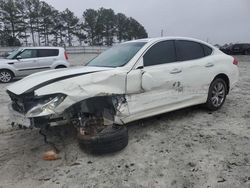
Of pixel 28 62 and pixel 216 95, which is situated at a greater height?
pixel 28 62

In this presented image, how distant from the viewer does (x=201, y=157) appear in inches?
155

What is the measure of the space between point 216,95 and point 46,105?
A: 3721 mm

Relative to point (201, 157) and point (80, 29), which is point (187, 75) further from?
point (80, 29)

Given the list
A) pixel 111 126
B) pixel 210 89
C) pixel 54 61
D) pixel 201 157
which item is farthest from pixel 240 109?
pixel 54 61

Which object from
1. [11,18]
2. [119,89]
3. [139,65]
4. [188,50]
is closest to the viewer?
[119,89]

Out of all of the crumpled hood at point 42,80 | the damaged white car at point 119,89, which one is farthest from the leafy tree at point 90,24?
the crumpled hood at point 42,80

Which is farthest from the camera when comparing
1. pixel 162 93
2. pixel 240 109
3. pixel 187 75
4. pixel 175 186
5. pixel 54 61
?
pixel 54 61

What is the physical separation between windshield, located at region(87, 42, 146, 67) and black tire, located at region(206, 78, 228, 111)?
1853 millimetres

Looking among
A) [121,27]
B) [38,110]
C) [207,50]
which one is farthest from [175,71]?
[121,27]

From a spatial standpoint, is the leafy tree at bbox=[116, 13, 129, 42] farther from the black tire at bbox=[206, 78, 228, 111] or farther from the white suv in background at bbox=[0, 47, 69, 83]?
the black tire at bbox=[206, 78, 228, 111]

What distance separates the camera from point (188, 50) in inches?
222

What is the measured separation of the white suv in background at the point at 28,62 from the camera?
12164mm

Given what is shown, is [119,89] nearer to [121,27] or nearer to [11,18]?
[11,18]

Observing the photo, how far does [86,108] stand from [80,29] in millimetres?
62980
